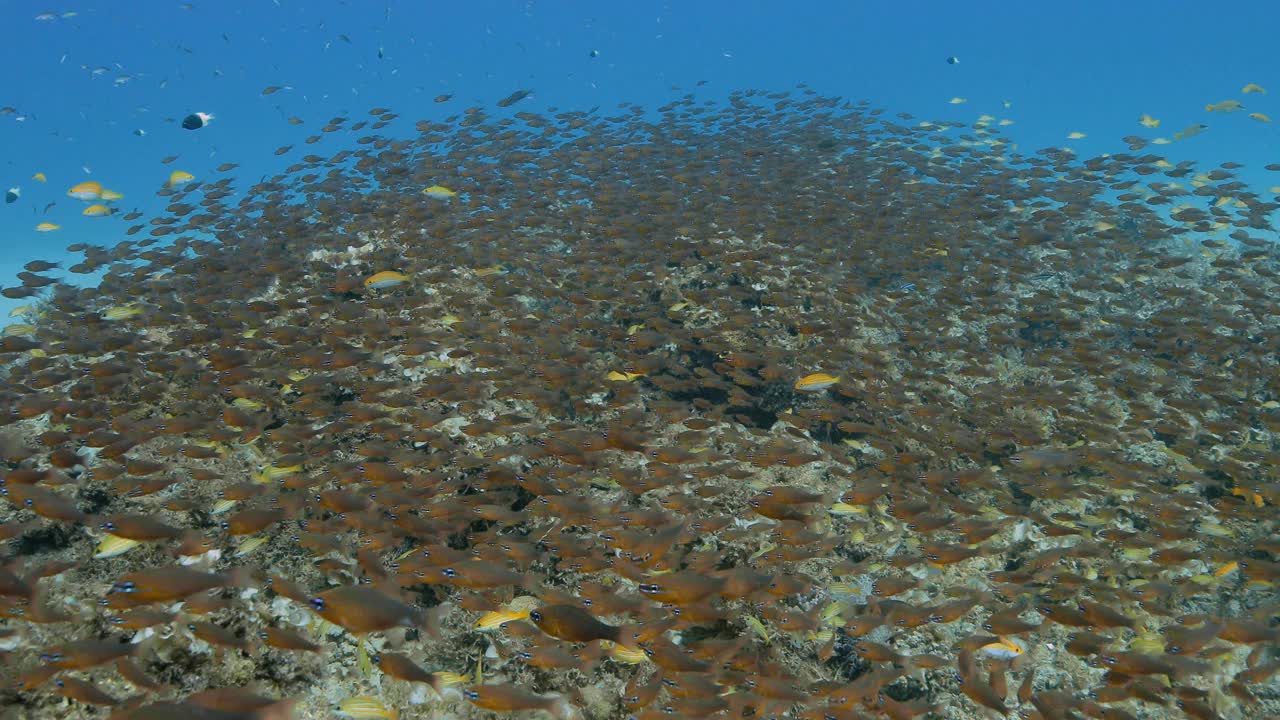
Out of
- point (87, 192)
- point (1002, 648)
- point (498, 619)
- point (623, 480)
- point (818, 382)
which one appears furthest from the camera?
point (87, 192)

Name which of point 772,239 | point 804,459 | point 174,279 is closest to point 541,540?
point 804,459

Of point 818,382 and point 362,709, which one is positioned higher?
point 818,382

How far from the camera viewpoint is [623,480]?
571 centimetres

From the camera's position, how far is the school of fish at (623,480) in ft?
13.7

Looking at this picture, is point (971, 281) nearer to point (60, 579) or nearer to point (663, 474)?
point (663, 474)

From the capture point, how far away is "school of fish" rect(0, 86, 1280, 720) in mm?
4164

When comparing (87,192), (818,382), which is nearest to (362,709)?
(818,382)

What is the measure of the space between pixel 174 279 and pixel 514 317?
698 centimetres

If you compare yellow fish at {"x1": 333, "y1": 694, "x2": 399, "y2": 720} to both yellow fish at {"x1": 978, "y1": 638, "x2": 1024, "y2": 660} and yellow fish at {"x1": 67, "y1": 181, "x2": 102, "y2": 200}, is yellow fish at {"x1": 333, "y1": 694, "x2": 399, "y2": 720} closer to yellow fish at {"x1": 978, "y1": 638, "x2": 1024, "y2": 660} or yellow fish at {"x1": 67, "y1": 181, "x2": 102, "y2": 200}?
yellow fish at {"x1": 978, "y1": 638, "x2": 1024, "y2": 660}

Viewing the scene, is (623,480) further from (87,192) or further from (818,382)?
(87,192)

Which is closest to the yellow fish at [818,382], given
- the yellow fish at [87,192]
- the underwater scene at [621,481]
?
the underwater scene at [621,481]

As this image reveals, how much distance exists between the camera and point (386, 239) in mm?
12070

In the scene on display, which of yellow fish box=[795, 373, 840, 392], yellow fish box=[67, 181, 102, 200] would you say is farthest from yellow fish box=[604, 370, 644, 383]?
yellow fish box=[67, 181, 102, 200]

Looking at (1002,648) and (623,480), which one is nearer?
(1002,648)
